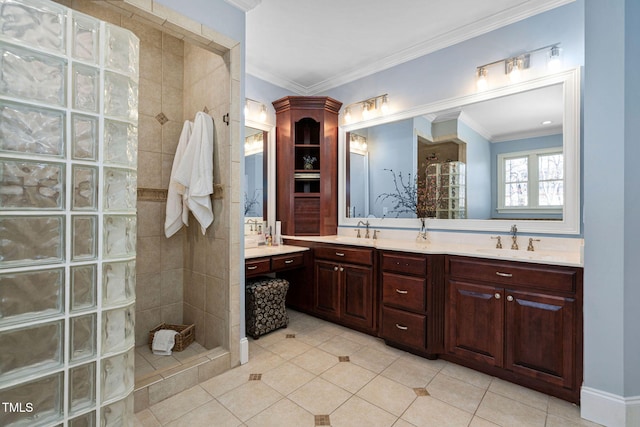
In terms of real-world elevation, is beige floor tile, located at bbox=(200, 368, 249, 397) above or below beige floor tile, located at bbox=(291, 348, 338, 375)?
below

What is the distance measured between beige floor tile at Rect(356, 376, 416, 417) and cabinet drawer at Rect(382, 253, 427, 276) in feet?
2.78

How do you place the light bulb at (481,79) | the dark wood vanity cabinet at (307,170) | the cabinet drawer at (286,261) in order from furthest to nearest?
the dark wood vanity cabinet at (307,170)
the cabinet drawer at (286,261)
the light bulb at (481,79)

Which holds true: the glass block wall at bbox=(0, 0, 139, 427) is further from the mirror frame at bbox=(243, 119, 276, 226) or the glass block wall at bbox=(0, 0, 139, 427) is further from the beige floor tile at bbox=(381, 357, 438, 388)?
the mirror frame at bbox=(243, 119, 276, 226)

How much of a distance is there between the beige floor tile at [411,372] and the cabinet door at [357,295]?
0.48m

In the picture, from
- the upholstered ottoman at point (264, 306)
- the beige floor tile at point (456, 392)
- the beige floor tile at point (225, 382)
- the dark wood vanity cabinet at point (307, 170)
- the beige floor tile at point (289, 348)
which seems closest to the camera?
the beige floor tile at point (456, 392)

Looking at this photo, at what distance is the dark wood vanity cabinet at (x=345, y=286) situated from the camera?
2.77m

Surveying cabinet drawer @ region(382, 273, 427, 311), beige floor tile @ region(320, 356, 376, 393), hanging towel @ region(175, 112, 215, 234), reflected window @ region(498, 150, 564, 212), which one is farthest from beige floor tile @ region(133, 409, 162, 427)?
reflected window @ region(498, 150, 564, 212)

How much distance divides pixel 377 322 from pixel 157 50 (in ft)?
10.4

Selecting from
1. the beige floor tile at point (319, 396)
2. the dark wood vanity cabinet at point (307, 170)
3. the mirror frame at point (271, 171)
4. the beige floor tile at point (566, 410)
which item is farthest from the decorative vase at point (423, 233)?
the mirror frame at point (271, 171)

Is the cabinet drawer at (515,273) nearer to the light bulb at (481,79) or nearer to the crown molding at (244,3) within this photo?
the light bulb at (481,79)

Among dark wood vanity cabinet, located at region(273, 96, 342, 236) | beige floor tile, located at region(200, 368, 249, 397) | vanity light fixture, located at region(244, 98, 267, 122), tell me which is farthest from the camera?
dark wood vanity cabinet, located at region(273, 96, 342, 236)

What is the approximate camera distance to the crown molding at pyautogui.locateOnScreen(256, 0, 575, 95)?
2.36 meters

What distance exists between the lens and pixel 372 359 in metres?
2.41

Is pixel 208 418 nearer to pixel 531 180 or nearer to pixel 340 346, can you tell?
pixel 340 346
